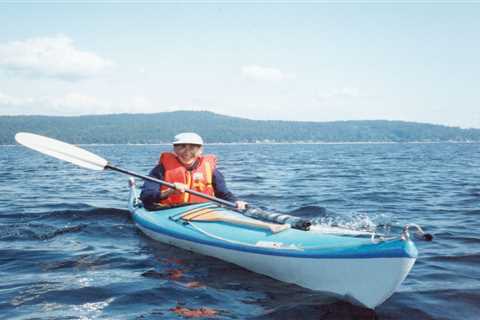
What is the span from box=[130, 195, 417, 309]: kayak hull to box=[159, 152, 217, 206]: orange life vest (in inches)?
35.5

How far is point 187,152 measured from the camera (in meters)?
7.63

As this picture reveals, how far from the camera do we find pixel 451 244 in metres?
7.49

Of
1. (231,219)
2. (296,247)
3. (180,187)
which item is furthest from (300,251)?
(180,187)

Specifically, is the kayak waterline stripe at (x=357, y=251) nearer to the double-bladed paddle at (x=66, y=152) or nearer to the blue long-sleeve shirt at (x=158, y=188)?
the blue long-sleeve shirt at (x=158, y=188)

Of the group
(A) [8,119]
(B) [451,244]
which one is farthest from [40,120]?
(B) [451,244]

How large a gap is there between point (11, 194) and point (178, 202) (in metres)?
8.74

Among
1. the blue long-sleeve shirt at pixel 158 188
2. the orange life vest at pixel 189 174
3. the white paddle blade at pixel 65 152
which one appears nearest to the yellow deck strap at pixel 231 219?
the orange life vest at pixel 189 174

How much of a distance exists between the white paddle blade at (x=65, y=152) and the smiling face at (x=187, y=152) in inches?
50.4

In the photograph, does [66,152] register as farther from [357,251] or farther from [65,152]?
[357,251]

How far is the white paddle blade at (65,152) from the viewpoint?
26.6ft

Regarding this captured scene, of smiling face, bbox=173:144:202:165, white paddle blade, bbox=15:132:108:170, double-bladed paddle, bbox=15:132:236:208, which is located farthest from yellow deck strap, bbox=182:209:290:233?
white paddle blade, bbox=15:132:108:170

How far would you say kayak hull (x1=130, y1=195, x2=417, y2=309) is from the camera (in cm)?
450

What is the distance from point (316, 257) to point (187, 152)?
10.7 feet

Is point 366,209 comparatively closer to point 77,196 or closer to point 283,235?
point 283,235
